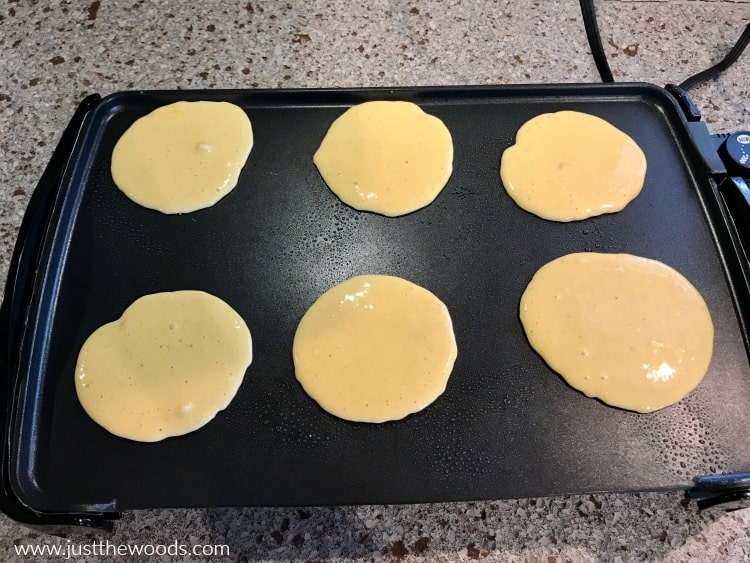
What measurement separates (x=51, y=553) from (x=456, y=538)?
0.64 m

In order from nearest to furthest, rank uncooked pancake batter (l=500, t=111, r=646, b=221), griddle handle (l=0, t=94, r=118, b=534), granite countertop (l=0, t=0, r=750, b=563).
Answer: griddle handle (l=0, t=94, r=118, b=534)
uncooked pancake batter (l=500, t=111, r=646, b=221)
granite countertop (l=0, t=0, r=750, b=563)

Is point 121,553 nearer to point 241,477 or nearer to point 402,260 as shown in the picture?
point 241,477

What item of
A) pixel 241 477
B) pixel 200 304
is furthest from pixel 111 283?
pixel 241 477

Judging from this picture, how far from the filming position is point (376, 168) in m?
1.01

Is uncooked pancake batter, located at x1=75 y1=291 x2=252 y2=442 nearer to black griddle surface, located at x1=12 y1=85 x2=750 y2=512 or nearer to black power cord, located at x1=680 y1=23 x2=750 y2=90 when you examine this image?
black griddle surface, located at x1=12 y1=85 x2=750 y2=512

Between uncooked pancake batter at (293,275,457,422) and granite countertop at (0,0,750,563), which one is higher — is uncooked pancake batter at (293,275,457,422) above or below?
below

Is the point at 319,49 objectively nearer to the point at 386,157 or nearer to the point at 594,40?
the point at 386,157

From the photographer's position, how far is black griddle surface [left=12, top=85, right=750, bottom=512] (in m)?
0.78

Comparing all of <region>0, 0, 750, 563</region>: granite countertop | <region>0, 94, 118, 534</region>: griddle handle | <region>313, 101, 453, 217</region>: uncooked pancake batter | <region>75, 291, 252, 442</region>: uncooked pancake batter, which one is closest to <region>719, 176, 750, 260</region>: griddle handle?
<region>0, 0, 750, 563</region>: granite countertop

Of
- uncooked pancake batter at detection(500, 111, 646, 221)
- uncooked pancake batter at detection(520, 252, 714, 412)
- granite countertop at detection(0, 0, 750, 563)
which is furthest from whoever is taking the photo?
granite countertop at detection(0, 0, 750, 563)

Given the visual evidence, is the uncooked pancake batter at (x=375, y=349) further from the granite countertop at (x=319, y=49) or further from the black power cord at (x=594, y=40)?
the black power cord at (x=594, y=40)

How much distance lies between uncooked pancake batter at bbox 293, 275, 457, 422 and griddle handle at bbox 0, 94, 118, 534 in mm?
352

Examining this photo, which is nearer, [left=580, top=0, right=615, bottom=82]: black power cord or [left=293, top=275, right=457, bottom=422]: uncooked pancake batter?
[left=293, top=275, right=457, bottom=422]: uncooked pancake batter

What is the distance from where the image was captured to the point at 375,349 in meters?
0.87
